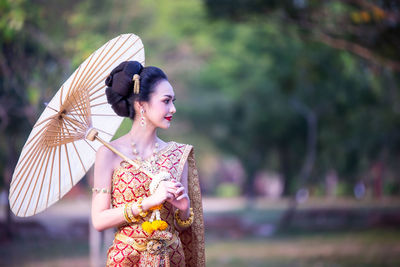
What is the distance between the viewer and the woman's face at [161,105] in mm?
1973

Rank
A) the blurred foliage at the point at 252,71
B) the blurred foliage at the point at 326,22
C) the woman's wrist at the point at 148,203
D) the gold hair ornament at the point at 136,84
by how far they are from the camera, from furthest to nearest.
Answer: the blurred foliage at the point at 252,71 → the blurred foliage at the point at 326,22 → the gold hair ornament at the point at 136,84 → the woman's wrist at the point at 148,203

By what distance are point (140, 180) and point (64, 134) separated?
1.14 ft

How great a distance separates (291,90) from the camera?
39.0 feet

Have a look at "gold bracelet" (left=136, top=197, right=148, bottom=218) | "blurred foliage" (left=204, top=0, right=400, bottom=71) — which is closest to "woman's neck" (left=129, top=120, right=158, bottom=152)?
"gold bracelet" (left=136, top=197, right=148, bottom=218)

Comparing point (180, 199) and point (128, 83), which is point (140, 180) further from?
point (128, 83)

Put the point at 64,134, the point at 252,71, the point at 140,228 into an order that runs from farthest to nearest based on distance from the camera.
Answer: the point at 252,71 → the point at 64,134 → the point at 140,228

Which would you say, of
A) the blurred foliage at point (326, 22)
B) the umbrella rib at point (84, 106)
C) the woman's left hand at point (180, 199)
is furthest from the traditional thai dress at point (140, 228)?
the blurred foliage at point (326, 22)

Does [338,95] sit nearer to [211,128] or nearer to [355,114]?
[355,114]

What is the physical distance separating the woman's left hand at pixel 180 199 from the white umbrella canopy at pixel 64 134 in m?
0.43

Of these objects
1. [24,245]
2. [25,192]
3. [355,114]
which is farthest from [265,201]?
[25,192]

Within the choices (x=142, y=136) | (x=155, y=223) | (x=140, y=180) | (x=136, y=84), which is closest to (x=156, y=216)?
(x=155, y=223)

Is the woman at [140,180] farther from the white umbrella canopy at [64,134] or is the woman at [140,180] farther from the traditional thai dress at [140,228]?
the white umbrella canopy at [64,134]

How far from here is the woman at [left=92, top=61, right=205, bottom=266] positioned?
75.1 inches

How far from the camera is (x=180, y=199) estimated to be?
6.20ft
